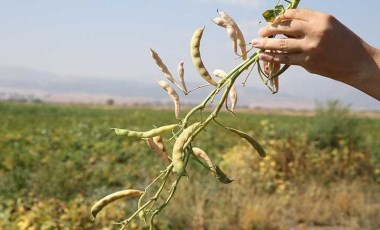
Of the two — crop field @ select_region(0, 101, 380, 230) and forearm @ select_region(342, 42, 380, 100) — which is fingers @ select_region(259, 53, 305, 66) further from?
crop field @ select_region(0, 101, 380, 230)

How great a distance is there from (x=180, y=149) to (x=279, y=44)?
0.24 m

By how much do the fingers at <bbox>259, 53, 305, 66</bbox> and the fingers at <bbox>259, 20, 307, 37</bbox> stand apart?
3 centimetres

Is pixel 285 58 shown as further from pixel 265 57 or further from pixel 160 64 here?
pixel 160 64

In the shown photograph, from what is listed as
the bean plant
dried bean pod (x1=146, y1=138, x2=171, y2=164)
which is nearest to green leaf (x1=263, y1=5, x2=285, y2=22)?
the bean plant

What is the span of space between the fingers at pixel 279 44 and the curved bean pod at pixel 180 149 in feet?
0.55

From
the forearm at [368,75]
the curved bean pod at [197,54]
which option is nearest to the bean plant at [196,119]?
the curved bean pod at [197,54]

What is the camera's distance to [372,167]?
28.0ft

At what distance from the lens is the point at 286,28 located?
85 centimetres

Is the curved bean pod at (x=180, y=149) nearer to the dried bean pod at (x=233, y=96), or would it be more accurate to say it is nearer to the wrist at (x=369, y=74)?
the dried bean pod at (x=233, y=96)

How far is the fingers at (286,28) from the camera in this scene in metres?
0.85

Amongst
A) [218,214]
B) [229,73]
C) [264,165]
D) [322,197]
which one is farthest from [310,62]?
[264,165]

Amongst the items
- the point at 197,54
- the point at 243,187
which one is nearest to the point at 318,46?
the point at 197,54

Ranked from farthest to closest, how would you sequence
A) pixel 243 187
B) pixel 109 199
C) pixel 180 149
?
pixel 243 187
pixel 109 199
pixel 180 149

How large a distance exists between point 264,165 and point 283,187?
64 cm
